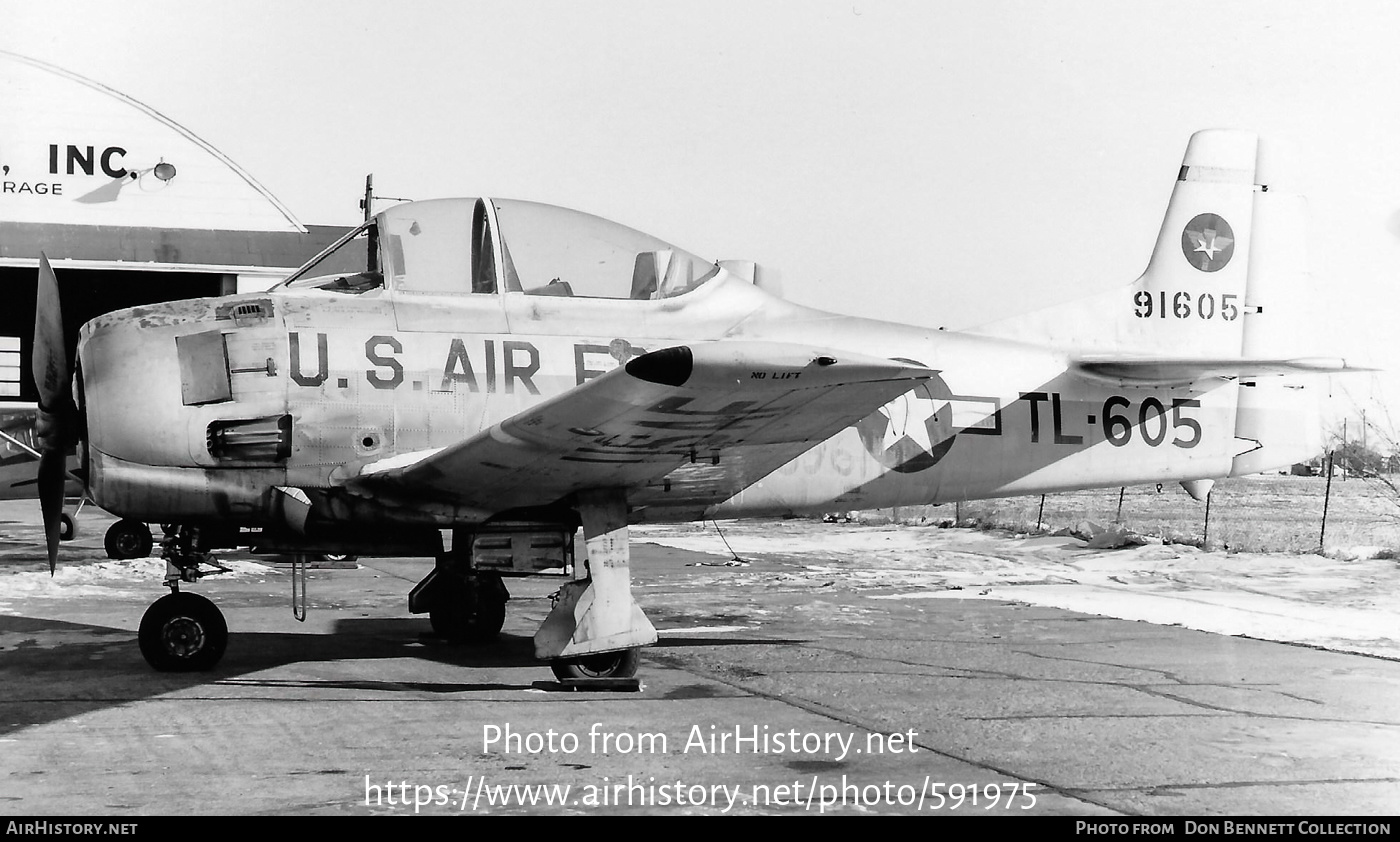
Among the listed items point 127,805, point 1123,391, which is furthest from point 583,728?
point 1123,391

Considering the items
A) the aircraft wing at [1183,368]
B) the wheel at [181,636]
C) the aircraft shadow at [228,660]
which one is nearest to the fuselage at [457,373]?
the aircraft wing at [1183,368]

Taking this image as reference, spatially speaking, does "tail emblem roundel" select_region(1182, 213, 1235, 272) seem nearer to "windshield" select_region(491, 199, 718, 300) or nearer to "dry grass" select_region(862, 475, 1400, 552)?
"windshield" select_region(491, 199, 718, 300)

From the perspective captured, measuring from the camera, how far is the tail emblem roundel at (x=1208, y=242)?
33.8 ft

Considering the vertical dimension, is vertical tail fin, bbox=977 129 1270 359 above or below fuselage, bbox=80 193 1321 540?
above

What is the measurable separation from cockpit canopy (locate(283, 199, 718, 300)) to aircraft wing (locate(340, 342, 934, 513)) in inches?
44.0

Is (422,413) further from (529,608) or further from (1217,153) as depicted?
(1217,153)

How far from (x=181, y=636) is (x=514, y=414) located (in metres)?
2.26

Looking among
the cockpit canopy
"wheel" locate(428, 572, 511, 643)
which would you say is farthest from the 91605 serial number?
"wheel" locate(428, 572, 511, 643)

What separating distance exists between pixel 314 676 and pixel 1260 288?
7.82 meters

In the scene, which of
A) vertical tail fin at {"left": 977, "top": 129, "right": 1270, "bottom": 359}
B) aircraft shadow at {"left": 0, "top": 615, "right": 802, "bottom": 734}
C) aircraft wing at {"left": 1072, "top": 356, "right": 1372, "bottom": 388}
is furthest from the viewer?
vertical tail fin at {"left": 977, "top": 129, "right": 1270, "bottom": 359}

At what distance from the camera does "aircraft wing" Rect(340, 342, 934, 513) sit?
5.31m

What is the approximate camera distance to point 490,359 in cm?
738

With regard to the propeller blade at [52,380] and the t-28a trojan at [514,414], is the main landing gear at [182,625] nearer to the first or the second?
the t-28a trojan at [514,414]

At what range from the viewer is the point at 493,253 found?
24.6ft
